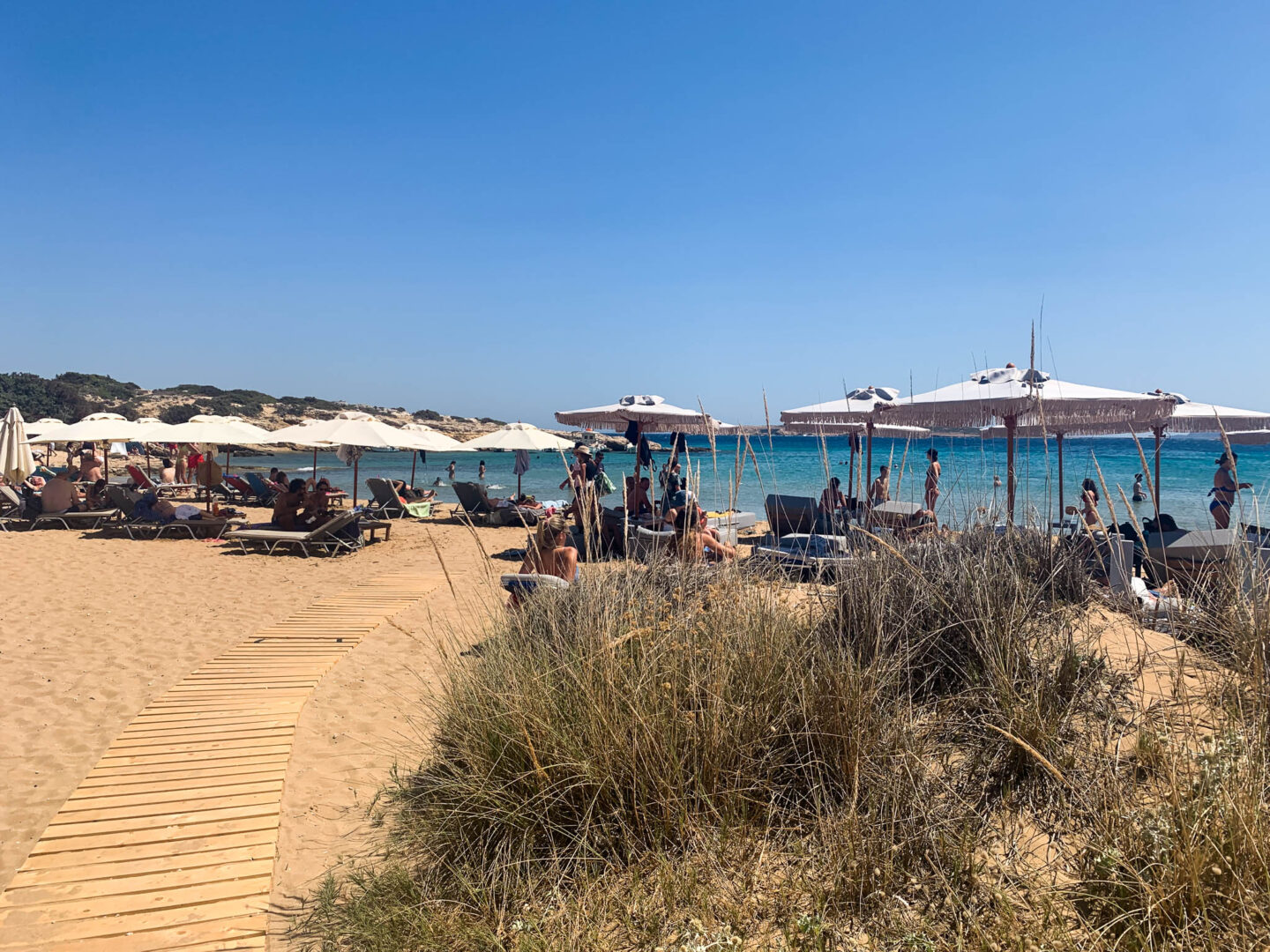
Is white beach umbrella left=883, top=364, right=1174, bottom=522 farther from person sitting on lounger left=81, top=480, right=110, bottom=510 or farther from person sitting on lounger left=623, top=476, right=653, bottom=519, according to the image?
person sitting on lounger left=81, top=480, right=110, bottom=510

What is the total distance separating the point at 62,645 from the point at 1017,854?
21.7ft

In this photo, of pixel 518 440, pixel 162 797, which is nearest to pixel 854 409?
pixel 518 440

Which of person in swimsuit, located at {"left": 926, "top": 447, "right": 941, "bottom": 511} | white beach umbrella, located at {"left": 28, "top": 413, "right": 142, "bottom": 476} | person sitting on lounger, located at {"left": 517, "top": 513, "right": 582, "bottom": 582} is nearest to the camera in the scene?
person sitting on lounger, located at {"left": 517, "top": 513, "right": 582, "bottom": 582}

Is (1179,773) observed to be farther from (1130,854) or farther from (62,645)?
(62,645)

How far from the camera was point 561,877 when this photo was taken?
225 centimetres

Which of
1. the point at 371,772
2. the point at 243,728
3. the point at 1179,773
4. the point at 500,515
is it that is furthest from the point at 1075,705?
the point at 500,515

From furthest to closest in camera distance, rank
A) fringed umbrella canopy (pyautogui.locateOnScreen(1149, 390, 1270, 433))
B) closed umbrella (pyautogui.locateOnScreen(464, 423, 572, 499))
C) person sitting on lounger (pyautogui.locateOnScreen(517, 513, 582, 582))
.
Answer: closed umbrella (pyautogui.locateOnScreen(464, 423, 572, 499)) → fringed umbrella canopy (pyautogui.locateOnScreen(1149, 390, 1270, 433)) → person sitting on lounger (pyautogui.locateOnScreen(517, 513, 582, 582))

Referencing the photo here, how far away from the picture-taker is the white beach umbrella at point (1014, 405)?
7.25 m

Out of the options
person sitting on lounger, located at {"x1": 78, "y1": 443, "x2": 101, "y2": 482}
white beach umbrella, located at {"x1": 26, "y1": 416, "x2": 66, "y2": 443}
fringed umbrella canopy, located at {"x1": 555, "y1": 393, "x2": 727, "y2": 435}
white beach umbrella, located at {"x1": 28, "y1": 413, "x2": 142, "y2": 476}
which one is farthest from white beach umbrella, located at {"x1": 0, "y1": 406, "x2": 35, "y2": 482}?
fringed umbrella canopy, located at {"x1": 555, "y1": 393, "x2": 727, "y2": 435}

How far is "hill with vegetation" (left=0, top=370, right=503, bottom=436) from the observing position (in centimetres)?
4866

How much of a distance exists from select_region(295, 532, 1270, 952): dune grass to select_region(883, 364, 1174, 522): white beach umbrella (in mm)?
4517

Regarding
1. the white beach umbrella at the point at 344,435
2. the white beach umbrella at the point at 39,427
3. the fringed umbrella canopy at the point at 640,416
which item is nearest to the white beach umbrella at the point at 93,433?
the white beach umbrella at the point at 344,435

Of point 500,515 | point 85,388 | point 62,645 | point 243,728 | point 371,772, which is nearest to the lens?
point 371,772

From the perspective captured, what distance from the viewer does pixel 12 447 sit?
477 inches
